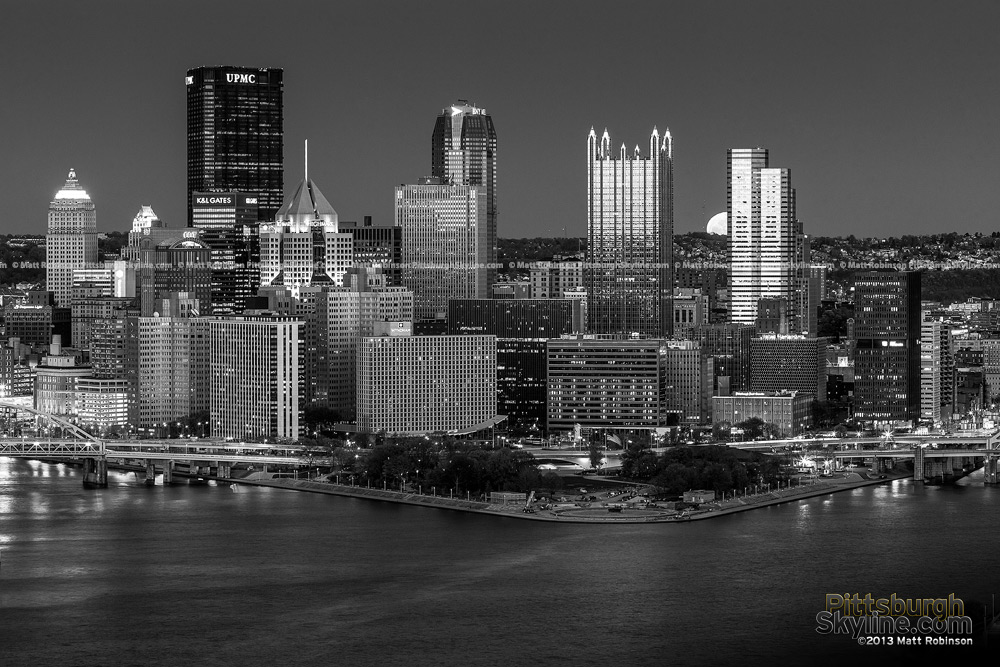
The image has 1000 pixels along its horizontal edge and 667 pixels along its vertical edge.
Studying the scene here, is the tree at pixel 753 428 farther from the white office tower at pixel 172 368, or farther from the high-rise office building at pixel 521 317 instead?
the white office tower at pixel 172 368

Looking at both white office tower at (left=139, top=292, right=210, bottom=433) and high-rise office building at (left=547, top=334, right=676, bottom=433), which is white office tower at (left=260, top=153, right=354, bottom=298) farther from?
high-rise office building at (left=547, top=334, right=676, bottom=433)

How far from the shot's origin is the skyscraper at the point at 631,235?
78812 millimetres

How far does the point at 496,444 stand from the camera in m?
58.4

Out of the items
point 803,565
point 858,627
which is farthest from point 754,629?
point 803,565

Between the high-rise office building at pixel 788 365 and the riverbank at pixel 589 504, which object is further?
the high-rise office building at pixel 788 365

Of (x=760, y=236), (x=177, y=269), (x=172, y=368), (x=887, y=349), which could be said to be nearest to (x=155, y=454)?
(x=172, y=368)

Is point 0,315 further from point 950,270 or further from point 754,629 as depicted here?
point 754,629

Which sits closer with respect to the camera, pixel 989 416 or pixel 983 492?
pixel 983 492

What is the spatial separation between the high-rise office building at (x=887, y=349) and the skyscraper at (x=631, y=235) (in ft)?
41.1

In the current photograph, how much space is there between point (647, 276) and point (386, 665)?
155 feet

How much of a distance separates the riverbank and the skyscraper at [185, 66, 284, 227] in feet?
123

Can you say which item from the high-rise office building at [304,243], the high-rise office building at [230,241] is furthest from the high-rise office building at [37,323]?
the high-rise office building at [304,243]

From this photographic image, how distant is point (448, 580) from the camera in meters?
39.1

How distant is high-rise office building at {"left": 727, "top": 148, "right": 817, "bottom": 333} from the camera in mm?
86750
